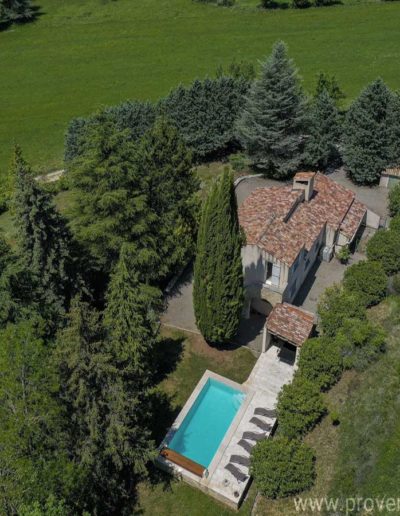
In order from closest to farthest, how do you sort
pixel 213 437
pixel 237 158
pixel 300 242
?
pixel 213 437, pixel 300 242, pixel 237 158

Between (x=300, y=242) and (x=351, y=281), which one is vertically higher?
(x=300, y=242)

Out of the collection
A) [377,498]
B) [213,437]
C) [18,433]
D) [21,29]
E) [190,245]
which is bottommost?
[213,437]

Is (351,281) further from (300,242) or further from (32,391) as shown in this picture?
(32,391)

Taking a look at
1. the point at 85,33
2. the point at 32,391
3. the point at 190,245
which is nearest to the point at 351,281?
the point at 190,245

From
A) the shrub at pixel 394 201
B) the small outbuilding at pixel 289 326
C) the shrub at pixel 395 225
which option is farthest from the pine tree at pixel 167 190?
the shrub at pixel 394 201

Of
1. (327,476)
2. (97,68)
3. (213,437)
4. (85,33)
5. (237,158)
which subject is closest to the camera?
(327,476)

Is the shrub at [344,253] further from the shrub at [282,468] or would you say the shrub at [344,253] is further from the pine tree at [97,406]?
the pine tree at [97,406]
